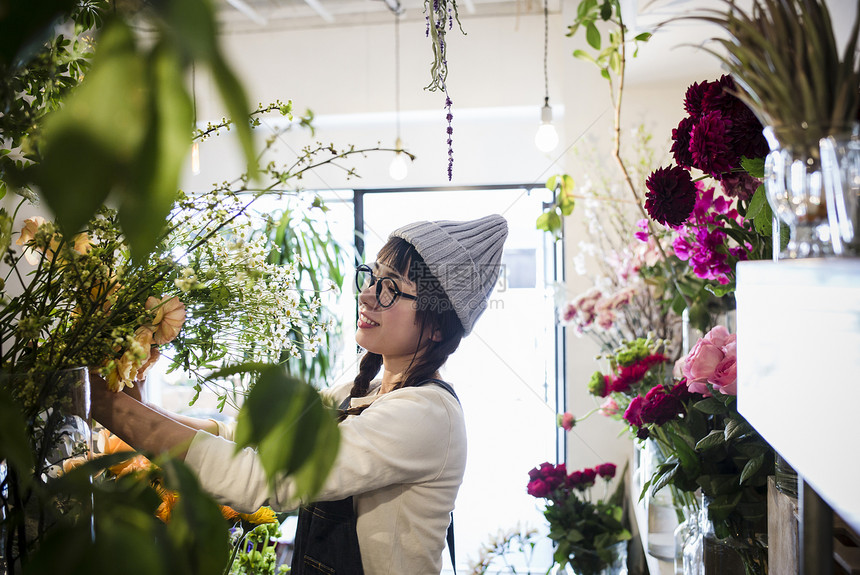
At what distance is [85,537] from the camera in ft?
0.49

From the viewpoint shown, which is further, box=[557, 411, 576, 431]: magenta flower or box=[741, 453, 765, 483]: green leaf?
box=[557, 411, 576, 431]: magenta flower

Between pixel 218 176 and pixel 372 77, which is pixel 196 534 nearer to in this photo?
pixel 372 77

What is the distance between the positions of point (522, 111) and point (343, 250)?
2.88 feet

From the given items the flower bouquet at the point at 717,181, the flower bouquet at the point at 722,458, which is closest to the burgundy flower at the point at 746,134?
the flower bouquet at the point at 717,181

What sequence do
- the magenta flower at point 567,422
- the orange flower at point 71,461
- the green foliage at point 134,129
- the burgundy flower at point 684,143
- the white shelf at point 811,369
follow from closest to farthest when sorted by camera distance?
the green foliage at point 134,129, the white shelf at point 811,369, the orange flower at point 71,461, the burgundy flower at point 684,143, the magenta flower at point 567,422

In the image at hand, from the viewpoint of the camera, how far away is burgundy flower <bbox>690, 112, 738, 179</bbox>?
65cm

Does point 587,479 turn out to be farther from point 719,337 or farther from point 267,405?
point 267,405

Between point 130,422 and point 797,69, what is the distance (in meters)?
0.66

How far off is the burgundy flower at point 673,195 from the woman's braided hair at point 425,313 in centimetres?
38

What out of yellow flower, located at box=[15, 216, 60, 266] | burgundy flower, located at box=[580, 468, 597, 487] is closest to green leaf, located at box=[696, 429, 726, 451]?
yellow flower, located at box=[15, 216, 60, 266]

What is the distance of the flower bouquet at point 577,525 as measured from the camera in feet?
5.84

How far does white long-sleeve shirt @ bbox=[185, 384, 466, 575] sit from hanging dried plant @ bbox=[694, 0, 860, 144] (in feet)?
2.01

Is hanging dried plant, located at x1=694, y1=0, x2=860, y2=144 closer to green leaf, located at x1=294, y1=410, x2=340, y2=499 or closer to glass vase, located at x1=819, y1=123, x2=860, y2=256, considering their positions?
glass vase, located at x1=819, y1=123, x2=860, y2=256

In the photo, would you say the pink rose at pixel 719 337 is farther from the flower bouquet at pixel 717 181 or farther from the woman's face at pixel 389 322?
the woman's face at pixel 389 322
